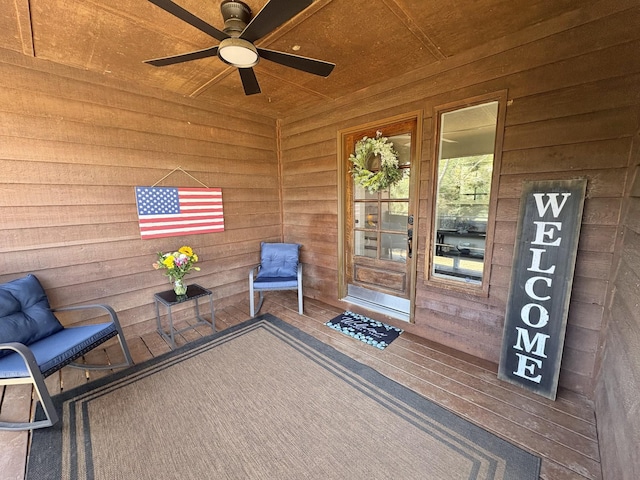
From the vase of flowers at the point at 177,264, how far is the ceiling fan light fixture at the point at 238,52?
1.86 m

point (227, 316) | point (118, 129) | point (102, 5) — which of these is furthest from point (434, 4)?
point (227, 316)

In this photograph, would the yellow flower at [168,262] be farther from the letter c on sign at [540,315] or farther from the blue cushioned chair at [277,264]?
the letter c on sign at [540,315]

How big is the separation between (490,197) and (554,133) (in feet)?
1.84

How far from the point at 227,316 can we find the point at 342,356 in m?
1.60

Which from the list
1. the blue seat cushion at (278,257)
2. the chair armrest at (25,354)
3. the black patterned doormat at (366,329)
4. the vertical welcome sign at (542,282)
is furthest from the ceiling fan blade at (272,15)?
the black patterned doormat at (366,329)

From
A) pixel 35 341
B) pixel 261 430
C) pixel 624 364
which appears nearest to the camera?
pixel 624 364

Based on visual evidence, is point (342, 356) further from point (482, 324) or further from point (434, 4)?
point (434, 4)

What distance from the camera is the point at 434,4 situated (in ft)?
5.30

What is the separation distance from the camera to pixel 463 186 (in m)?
3.13

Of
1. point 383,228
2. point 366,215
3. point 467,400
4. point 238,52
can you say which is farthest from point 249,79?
point 467,400

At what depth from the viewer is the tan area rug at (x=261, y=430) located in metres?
1.43

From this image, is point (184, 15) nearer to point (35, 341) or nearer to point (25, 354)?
point (25, 354)

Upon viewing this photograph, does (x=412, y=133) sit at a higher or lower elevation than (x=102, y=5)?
lower

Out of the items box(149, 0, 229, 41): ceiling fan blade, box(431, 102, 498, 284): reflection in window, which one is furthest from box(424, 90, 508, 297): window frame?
box(149, 0, 229, 41): ceiling fan blade
